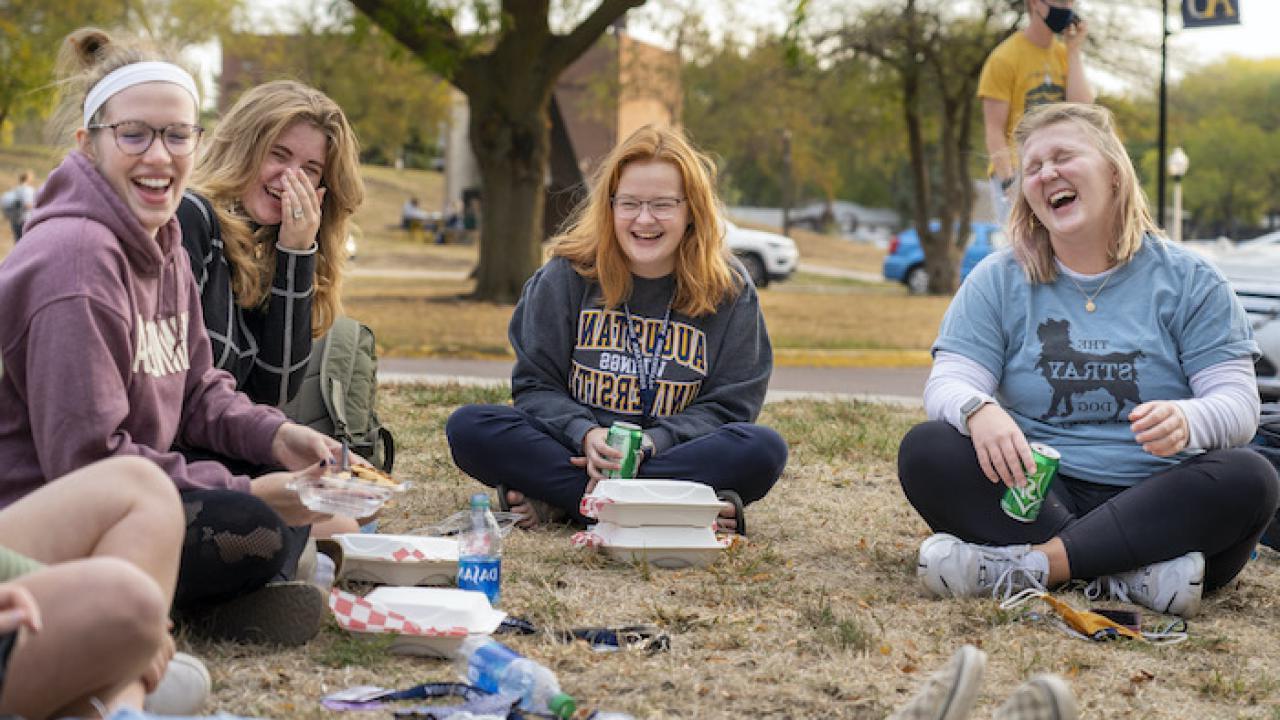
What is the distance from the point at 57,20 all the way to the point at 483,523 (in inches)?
1227

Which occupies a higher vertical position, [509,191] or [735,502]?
[509,191]

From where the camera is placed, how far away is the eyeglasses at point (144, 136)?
9.55 ft

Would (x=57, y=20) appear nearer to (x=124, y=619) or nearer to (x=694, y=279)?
(x=694, y=279)

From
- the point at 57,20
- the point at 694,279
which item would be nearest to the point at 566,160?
the point at 57,20

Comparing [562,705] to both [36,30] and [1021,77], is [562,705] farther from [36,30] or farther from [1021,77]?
[36,30]

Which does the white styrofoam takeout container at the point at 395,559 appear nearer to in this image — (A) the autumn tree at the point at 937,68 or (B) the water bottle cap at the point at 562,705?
(B) the water bottle cap at the point at 562,705

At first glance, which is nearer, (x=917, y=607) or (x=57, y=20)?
(x=917, y=607)

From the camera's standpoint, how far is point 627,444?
176 inches

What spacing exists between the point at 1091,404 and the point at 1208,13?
10161 mm

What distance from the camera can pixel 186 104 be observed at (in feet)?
9.82

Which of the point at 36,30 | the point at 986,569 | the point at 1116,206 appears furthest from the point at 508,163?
the point at 36,30

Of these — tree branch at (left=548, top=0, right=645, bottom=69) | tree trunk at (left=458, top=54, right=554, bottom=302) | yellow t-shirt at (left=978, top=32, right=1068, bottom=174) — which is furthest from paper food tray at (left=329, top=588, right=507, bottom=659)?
tree trunk at (left=458, top=54, right=554, bottom=302)

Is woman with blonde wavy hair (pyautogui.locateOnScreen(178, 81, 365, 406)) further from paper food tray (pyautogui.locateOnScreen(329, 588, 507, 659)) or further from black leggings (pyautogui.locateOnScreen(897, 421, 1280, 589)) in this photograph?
black leggings (pyautogui.locateOnScreen(897, 421, 1280, 589))

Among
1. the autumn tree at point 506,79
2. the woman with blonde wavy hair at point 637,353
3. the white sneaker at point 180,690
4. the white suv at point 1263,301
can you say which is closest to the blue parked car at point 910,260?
the autumn tree at point 506,79
